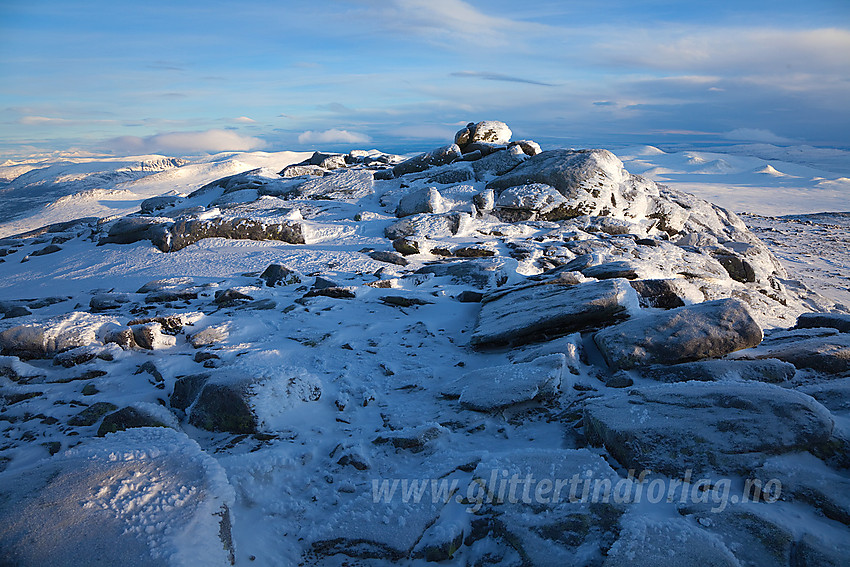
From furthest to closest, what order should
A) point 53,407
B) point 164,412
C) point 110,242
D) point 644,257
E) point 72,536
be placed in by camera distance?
point 110,242, point 644,257, point 53,407, point 164,412, point 72,536

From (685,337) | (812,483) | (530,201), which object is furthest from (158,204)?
(812,483)

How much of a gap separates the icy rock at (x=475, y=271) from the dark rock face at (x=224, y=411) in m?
4.39

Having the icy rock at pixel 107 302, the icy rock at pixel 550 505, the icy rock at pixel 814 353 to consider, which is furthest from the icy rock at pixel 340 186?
the icy rock at pixel 550 505

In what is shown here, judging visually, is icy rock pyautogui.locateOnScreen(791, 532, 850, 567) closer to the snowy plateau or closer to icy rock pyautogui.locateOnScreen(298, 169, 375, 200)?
the snowy plateau

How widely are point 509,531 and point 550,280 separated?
13.1 ft

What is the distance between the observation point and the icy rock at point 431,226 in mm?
9789

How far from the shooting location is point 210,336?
199 inches

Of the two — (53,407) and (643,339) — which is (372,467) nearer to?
(643,339)

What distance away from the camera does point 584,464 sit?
2670 mm

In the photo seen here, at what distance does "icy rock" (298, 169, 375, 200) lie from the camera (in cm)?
1300

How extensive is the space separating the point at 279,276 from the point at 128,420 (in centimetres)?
406

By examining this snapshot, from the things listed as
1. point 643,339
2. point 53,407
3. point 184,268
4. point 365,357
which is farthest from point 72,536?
point 184,268

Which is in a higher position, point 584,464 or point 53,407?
point 584,464

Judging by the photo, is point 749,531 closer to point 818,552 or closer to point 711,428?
point 818,552
